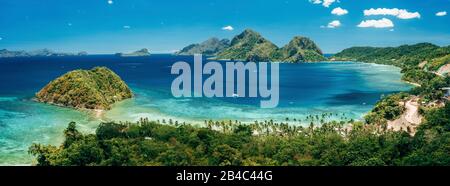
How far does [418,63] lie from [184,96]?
67.7m

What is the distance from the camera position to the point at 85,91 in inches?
2010

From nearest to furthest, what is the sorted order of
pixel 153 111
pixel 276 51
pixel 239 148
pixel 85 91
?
pixel 239 148 → pixel 153 111 → pixel 85 91 → pixel 276 51

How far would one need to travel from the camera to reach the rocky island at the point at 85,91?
163 feet

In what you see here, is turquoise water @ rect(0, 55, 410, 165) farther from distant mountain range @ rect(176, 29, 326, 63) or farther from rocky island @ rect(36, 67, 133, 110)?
distant mountain range @ rect(176, 29, 326, 63)

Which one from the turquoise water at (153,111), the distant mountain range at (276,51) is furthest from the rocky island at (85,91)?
the distant mountain range at (276,51)

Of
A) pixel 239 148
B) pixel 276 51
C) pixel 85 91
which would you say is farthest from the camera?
pixel 276 51

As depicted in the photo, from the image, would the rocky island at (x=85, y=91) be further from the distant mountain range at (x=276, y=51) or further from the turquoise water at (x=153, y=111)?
the distant mountain range at (x=276, y=51)

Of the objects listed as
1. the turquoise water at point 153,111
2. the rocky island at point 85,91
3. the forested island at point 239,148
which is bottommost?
the turquoise water at point 153,111

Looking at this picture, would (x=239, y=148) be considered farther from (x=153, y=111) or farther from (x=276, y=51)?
(x=276, y=51)

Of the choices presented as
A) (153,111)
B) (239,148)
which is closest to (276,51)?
(153,111)

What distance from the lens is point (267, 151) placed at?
25422mm

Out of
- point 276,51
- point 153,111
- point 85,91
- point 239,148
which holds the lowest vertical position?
point 153,111
